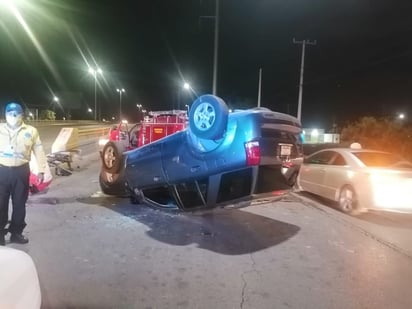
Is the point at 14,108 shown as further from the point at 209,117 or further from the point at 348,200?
the point at 348,200

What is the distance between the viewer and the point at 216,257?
605cm

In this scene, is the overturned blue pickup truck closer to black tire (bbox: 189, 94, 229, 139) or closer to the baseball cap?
black tire (bbox: 189, 94, 229, 139)

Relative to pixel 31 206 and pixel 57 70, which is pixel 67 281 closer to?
pixel 31 206

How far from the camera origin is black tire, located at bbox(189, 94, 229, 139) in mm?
6488

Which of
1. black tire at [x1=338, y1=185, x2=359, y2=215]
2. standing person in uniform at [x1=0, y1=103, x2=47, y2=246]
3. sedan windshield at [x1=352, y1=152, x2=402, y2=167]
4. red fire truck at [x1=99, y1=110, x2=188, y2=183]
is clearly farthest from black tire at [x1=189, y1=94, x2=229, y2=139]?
sedan windshield at [x1=352, y1=152, x2=402, y2=167]

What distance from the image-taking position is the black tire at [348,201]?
30.4ft

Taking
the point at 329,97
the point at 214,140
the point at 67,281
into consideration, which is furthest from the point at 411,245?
the point at 329,97

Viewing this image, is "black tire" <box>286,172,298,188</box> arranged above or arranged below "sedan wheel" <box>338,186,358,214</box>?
above

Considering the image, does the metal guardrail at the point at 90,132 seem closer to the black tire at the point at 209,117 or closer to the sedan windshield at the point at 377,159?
the sedan windshield at the point at 377,159

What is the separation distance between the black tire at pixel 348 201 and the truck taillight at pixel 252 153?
12.4 ft

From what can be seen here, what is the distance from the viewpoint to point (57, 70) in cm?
9112

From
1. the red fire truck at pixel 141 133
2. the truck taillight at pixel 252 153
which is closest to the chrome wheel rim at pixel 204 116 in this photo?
the truck taillight at pixel 252 153

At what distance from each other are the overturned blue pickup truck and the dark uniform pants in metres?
2.30

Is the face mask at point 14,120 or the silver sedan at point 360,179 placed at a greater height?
the face mask at point 14,120
